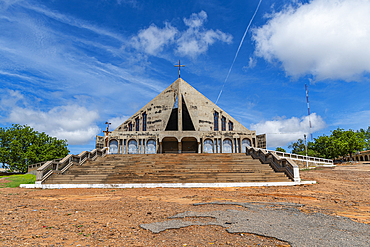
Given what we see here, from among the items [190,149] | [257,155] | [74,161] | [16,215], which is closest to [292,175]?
[257,155]

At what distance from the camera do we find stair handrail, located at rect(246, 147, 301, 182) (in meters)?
13.8

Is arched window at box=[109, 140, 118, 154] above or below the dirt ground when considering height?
above

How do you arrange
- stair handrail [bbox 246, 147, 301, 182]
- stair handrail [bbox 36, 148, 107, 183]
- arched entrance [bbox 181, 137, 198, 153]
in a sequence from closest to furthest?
stair handrail [bbox 246, 147, 301, 182] < stair handrail [bbox 36, 148, 107, 183] < arched entrance [bbox 181, 137, 198, 153]

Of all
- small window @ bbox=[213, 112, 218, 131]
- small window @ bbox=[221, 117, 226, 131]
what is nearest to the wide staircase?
small window @ bbox=[213, 112, 218, 131]

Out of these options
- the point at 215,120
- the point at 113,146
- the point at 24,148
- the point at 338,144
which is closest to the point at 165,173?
the point at 113,146

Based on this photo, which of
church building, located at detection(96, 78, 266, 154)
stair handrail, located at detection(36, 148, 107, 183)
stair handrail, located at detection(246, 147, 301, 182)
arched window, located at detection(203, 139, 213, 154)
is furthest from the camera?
arched window, located at detection(203, 139, 213, 154)

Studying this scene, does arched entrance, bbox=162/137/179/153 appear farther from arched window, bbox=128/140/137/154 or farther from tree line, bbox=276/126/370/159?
tree line, bbox=276/126/370/159

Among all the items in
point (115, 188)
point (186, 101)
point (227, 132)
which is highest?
point (186, 101)

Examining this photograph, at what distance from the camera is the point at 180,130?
3275 centimetres

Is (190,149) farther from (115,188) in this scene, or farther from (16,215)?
(16,215)

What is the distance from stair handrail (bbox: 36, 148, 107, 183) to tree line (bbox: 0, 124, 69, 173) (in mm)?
18898

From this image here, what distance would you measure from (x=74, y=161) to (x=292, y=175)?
643 inches

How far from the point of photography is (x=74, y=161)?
17766 mm

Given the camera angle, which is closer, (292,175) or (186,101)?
(292,175)
